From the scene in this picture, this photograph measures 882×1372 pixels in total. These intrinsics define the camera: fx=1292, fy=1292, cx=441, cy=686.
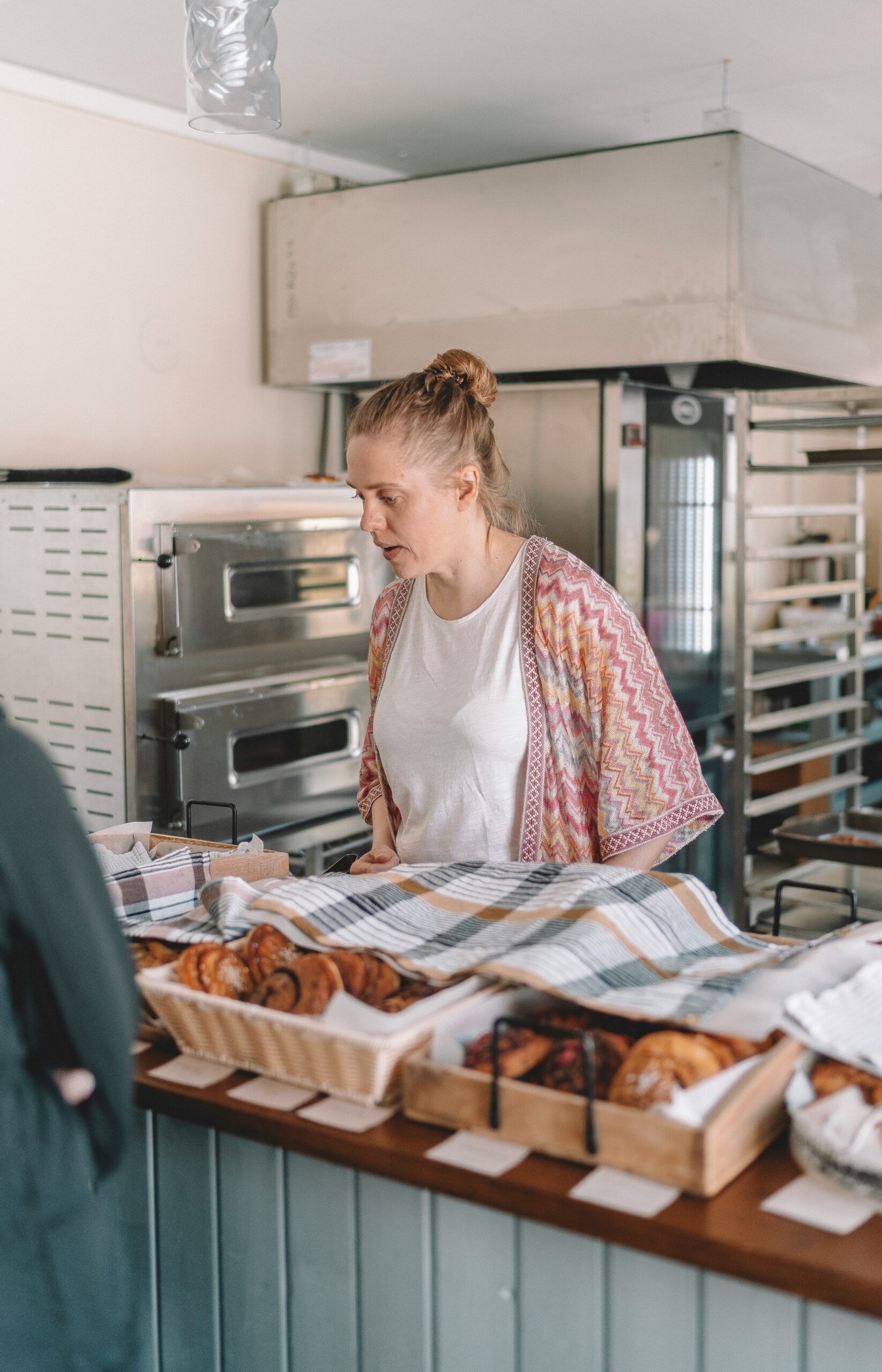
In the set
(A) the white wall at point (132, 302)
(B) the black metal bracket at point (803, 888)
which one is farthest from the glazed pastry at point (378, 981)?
(A) the white wall at point (132, 302)

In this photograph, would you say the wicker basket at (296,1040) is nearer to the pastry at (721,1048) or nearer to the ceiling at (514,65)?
the pastry at (721,1048)

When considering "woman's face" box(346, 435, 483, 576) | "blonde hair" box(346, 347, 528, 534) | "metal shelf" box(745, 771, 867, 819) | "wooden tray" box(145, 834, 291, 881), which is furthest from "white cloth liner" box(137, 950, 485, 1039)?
"metal shelf" box(745, 771, 867, 819)

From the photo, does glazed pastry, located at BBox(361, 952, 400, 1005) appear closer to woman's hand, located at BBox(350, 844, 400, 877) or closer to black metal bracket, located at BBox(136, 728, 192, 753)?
woman's hand, located at BBox(350, 844, 400, 877)

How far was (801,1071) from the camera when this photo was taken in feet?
4.09

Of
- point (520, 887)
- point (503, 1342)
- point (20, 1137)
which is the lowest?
point (503, 1342)

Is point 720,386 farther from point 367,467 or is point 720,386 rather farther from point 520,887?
point 520,887

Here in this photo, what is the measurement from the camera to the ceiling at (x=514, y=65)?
294 centimetres

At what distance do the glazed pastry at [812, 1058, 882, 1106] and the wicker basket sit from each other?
0.34 metres

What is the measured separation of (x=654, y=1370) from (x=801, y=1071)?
1.00 feet

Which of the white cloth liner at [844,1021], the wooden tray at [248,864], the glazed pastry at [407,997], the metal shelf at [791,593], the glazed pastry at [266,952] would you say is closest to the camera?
the white cloth liner at [844,1021]

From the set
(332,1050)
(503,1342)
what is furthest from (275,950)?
(503,1342)

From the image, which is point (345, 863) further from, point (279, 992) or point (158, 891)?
point (279, 992)

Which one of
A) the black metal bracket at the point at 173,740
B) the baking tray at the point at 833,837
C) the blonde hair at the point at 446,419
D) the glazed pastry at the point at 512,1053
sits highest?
the blonde hair at the point at 446,419

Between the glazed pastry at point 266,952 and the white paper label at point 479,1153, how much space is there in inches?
11.6
